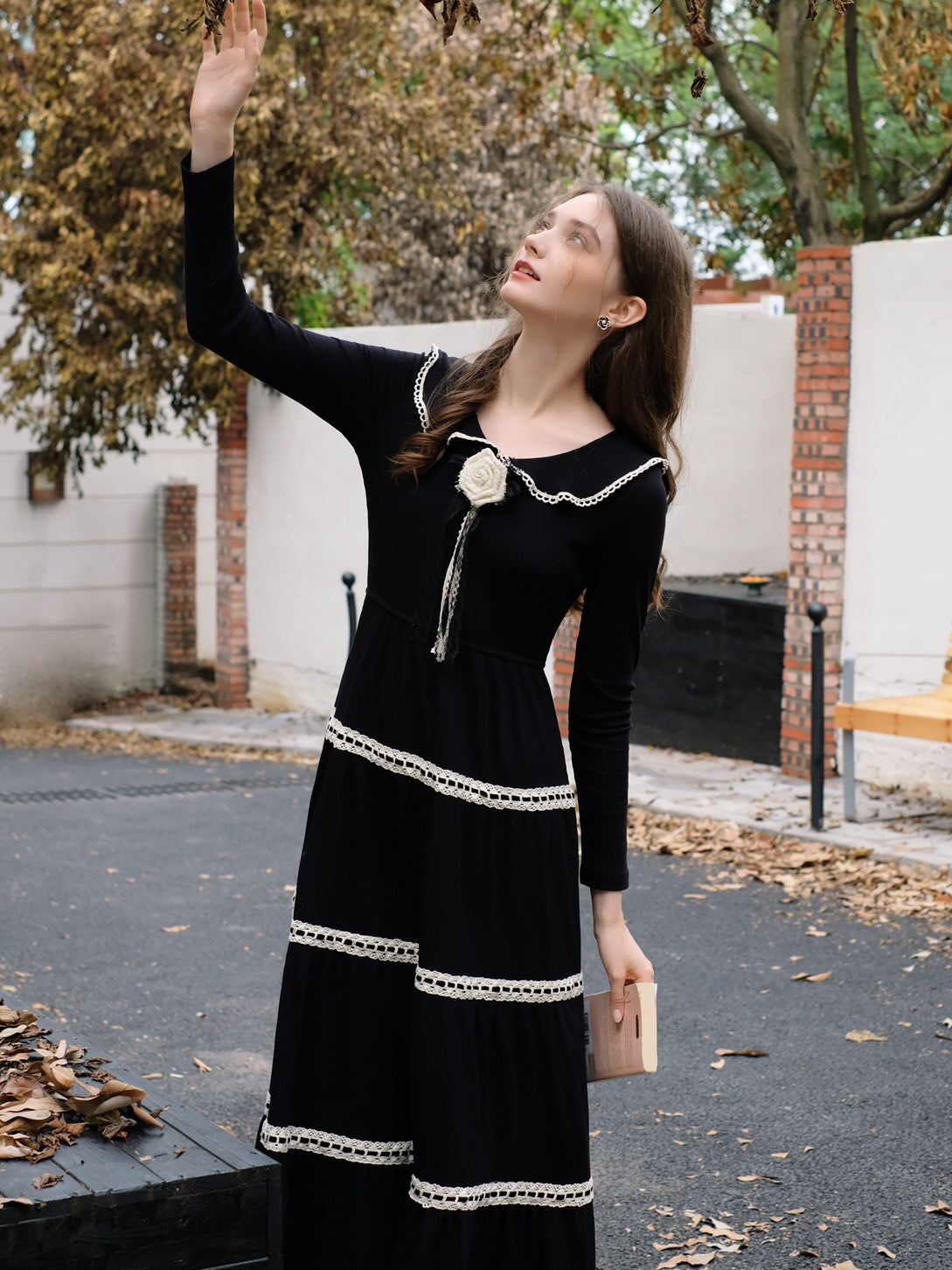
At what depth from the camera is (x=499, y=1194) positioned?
8.28ft

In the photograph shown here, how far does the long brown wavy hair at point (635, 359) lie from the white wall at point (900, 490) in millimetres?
6377

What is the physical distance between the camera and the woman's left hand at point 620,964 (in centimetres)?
264

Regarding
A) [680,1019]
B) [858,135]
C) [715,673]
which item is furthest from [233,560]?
[680,1019]

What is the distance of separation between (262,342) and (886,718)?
6.04 meters

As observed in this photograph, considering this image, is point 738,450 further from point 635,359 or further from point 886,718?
point 635,359

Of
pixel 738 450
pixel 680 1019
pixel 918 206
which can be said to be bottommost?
pixel 680 1019

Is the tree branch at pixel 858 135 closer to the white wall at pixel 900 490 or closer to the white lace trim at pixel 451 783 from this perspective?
the white wall at pixel 900 490

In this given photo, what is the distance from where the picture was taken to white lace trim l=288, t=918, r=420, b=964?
2.54 m

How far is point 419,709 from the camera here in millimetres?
2531

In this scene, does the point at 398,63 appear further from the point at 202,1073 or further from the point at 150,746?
the point at 202,1073

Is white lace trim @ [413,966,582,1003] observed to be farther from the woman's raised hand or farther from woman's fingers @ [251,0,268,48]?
woman's fingers @ [251,0,268,48]

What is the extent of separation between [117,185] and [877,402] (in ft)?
22.0

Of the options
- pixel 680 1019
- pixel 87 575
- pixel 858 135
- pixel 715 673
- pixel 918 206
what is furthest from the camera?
pixel 87 575

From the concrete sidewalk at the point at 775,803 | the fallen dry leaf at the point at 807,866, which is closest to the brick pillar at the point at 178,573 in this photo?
the concrete sidewalk at the point at 775,803
